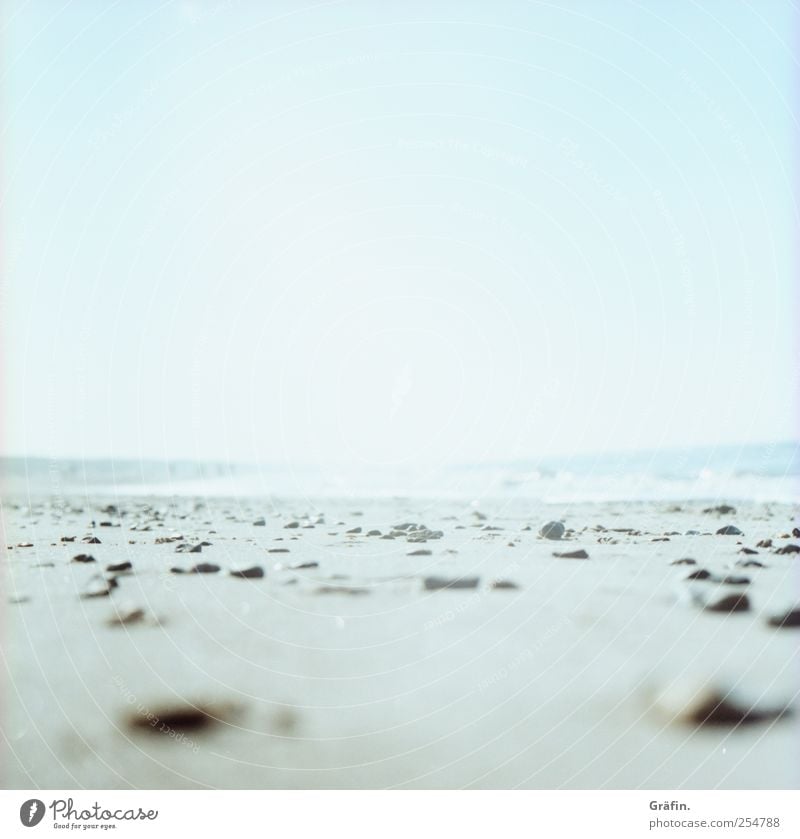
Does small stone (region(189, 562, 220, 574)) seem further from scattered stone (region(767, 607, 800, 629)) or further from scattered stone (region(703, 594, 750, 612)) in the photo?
scattered stone (region(767, 607, 800, 629))

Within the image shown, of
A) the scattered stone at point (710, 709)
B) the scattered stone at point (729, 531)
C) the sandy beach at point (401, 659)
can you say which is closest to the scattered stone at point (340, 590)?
the sandy beach at point (401, 659)

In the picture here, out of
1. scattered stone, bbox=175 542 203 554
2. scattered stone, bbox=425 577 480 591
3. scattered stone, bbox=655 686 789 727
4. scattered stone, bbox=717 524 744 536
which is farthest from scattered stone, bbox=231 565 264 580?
scattered stone, bbox=717 524 744 536

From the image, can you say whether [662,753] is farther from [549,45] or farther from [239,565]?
[549,45]

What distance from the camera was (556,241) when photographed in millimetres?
1758

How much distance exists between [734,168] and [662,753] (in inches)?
48.9

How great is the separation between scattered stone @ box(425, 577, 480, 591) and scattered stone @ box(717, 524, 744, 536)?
0.57 m

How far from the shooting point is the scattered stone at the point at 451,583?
1.60 m

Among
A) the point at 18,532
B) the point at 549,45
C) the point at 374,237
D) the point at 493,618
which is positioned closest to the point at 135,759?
the point at 18,532

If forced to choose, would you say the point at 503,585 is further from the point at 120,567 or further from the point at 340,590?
the point at 120,567

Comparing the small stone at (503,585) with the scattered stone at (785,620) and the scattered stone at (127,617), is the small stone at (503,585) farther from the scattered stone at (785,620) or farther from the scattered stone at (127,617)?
the scattered stone at (127,617)

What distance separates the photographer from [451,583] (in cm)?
161

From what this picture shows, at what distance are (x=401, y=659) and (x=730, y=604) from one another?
2.19ft

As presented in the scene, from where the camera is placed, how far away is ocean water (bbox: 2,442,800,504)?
5.84 ft
